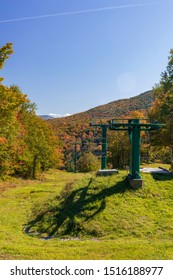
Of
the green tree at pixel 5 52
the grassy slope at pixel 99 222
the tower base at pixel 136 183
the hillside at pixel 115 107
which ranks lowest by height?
the grassy slope at pixel 99 222

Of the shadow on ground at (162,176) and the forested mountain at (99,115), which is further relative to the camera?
the forested mountain at (99,115)

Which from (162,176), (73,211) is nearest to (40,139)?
(162,176)

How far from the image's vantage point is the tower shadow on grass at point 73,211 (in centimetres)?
1059

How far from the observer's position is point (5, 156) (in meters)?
21.2

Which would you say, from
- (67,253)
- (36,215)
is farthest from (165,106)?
(67,253)

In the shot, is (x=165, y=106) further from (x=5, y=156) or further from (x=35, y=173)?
(x=35, y=173)

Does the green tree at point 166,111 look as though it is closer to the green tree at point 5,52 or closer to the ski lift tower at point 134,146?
the ski lift tower at point 134,146

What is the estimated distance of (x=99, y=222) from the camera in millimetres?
10750

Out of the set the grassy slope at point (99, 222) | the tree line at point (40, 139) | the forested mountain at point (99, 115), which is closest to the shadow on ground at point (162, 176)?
the grassy slope at point (99, 222)

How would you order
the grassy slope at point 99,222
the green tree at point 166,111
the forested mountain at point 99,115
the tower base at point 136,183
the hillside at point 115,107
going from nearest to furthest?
the grassy slope at point 99,222
the tower base at point 136,183
the green tree at point 166,111
the forested mountain at point 99,115
the hillside at point 115,107

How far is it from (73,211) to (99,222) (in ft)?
4.82

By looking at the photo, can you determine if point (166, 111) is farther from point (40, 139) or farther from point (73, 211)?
point (40, 139)
